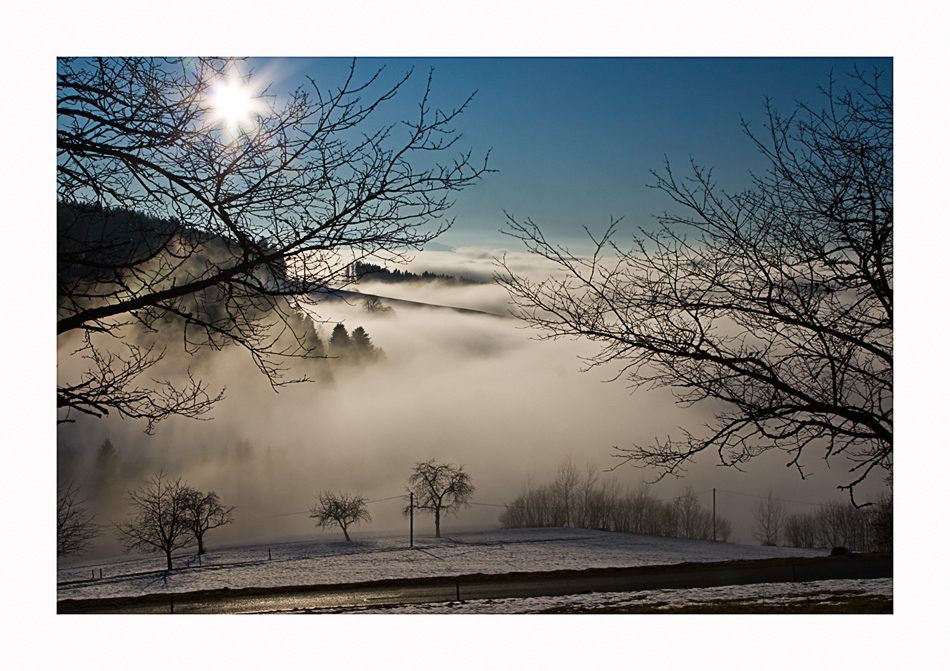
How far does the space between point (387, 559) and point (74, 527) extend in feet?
34.2

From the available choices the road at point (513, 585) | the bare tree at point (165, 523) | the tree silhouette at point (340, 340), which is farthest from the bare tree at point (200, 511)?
the tree silhouette at point (340, 340)

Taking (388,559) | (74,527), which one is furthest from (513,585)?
(74,527)

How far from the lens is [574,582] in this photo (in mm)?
12523

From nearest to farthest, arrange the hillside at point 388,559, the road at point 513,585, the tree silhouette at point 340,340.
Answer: the tree silhouette at point 340,340 < the road at point 513,585 < the hillside at point 388,559

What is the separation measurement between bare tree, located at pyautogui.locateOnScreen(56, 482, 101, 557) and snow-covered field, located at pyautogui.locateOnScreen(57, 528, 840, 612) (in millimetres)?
490

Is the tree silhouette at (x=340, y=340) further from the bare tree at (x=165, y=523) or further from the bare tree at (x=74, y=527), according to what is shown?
the bare tree at (x=165, y=523)

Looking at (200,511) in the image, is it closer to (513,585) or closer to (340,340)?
(513,585)

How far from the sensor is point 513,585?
1275 centimetres

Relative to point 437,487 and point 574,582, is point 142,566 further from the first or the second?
point 574,582

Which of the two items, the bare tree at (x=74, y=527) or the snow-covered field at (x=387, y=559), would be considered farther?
the snow-covered field at (x=387, y=559)

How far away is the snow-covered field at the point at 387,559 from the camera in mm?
13695

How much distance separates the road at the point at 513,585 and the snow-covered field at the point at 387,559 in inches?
20.2

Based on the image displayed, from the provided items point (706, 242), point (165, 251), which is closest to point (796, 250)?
point (706, 242)

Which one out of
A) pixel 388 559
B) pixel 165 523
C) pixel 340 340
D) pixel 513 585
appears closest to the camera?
pixel 340 340
